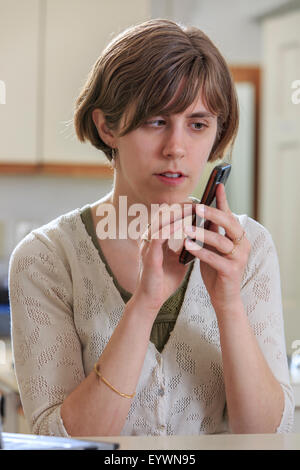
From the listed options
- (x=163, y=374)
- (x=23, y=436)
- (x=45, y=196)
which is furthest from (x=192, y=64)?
(x=45, y=196)

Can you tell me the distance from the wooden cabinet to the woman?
5.07 feet

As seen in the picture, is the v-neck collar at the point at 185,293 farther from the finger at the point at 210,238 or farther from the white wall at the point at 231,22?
the white wall at the point at 231,22

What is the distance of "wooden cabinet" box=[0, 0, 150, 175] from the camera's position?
2.62 metres

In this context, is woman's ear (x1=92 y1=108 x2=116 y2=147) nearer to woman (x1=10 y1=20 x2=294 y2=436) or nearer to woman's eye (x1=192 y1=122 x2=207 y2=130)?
woman (x1=10 y1=20 x2=294 y2=436)

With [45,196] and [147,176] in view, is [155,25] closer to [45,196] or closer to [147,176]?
[147,176]

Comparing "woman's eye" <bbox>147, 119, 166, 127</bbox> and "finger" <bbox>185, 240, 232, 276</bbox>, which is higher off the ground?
"woman's eye" <bbox>147, 119, 166, 127</bbox>

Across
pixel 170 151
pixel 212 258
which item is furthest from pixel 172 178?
pixel 212 258

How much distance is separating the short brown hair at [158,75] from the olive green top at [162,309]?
0.19m

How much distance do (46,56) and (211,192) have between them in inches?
73.4

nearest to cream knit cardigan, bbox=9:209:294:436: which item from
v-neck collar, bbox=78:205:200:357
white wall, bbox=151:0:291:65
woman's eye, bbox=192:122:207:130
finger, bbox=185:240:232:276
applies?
v-neck collar, bbox=78:205:200:357

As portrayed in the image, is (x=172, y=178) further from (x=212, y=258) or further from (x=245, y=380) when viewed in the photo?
(x=245, y=380)

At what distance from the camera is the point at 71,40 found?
2646mm

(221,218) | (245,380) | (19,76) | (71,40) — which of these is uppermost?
(71,40)

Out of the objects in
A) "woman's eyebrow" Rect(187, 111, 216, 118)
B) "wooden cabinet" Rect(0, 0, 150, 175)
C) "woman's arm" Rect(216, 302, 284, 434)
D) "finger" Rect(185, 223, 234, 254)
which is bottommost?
"woman's arm" Rect(216, 302, 284, 434)
